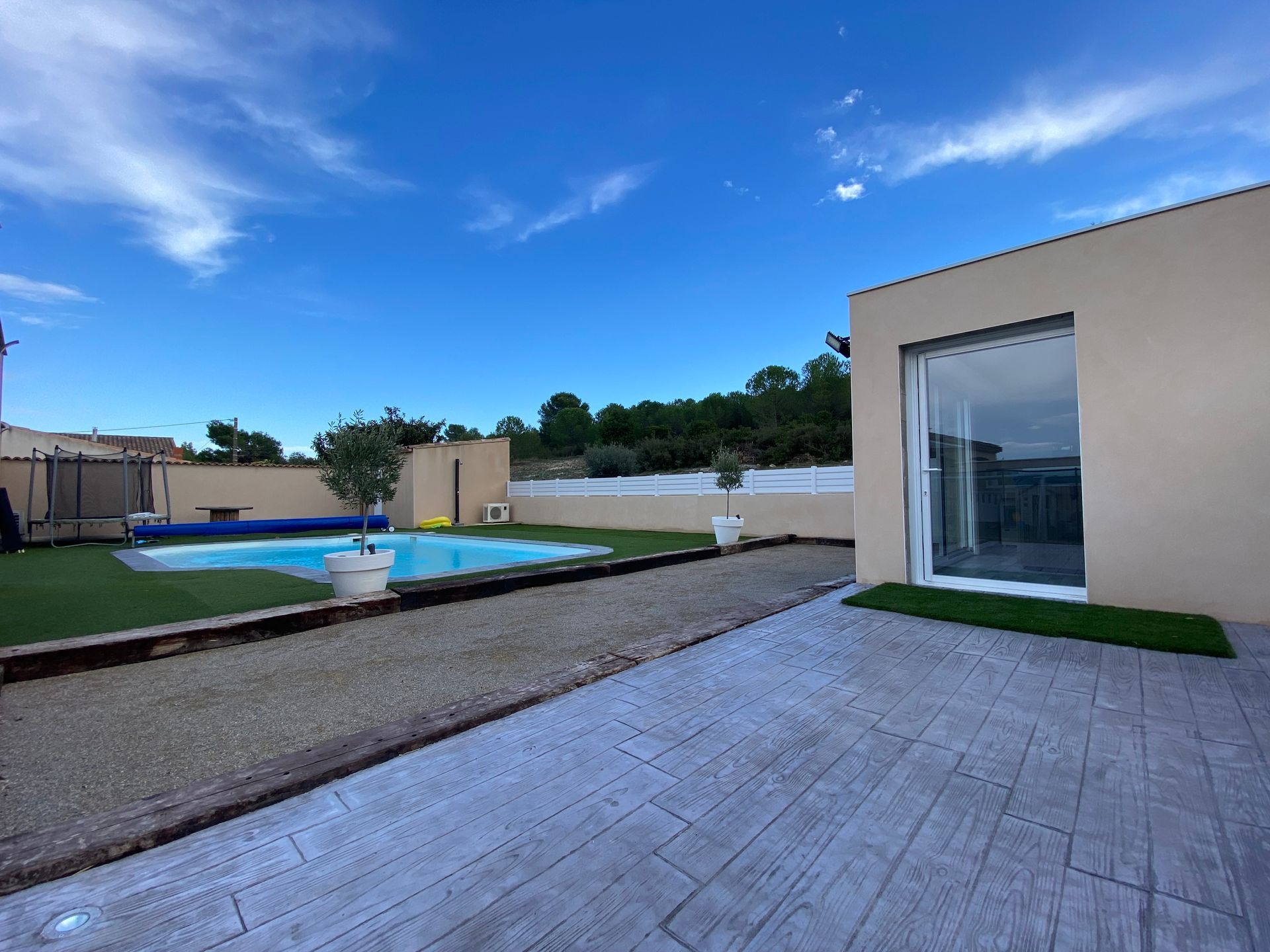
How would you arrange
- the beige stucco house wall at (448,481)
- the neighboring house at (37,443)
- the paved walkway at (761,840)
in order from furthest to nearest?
the beige stucco house wall at (448,481) < the neighboring house at (37,443) < the paved walkway at (761,840)

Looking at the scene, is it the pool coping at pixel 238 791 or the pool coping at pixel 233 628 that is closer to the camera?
the pool coping at pixel 238 791

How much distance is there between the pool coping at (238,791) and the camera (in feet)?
4.32

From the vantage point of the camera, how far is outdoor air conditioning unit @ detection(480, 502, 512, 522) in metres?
14.4

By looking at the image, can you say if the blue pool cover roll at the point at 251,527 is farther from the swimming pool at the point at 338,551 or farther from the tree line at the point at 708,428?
the tree line at the point at 708,428

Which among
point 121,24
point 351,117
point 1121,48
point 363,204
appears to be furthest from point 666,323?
point 121,24

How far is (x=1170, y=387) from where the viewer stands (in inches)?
137

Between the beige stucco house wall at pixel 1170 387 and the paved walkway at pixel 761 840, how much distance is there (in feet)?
5.64

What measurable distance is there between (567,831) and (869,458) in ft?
13.9

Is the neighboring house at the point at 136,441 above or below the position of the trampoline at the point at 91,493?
above

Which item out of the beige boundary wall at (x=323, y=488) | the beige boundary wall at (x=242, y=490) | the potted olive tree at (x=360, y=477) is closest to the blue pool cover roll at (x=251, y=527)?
the beige boundary wall at (x=323, y=488)

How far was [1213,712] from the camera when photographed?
2070 mm

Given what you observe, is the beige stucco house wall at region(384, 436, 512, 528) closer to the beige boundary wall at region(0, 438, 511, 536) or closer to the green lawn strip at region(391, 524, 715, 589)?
the beige boundary wall at region(0, 438, 511, 536)

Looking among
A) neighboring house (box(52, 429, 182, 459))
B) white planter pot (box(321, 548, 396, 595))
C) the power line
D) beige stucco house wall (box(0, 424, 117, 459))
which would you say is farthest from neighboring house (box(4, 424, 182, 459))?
white planter pot (box(321, 548, 396, 595))

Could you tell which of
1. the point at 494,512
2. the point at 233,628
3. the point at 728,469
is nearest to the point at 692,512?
the point at 728,469
